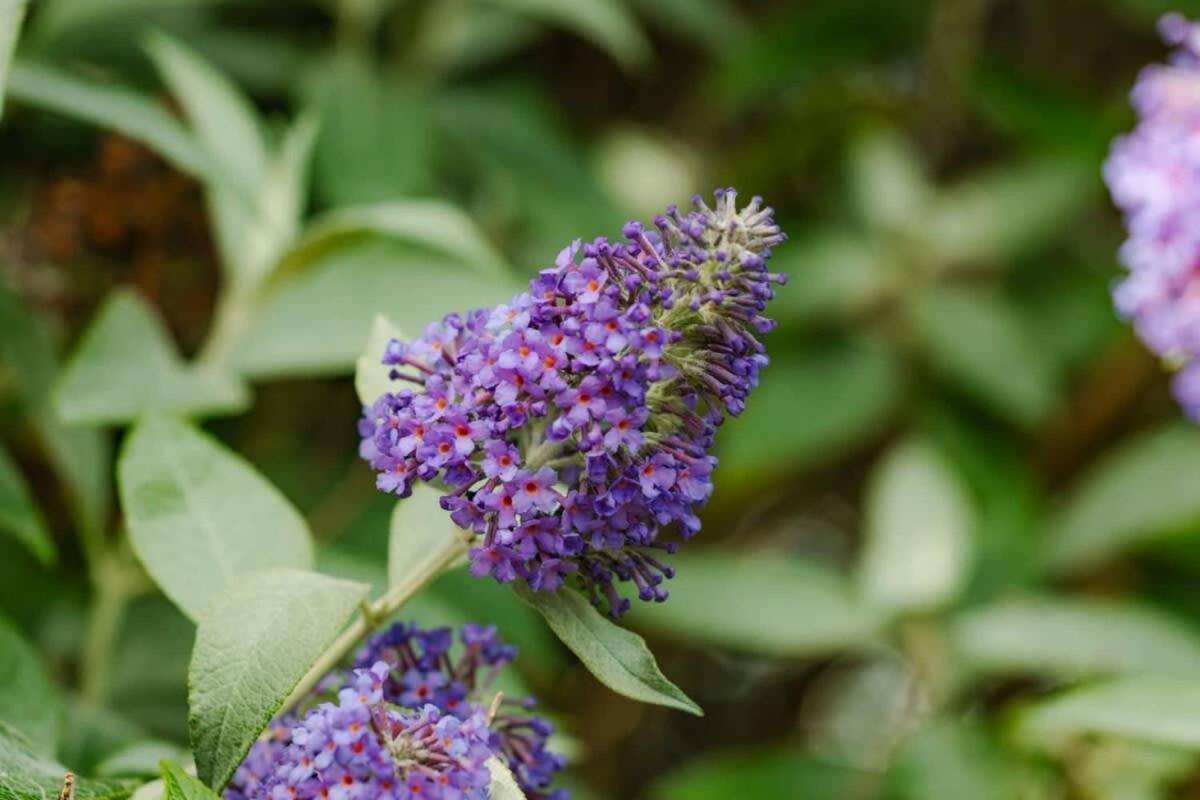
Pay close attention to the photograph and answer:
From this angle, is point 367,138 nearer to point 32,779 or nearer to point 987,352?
point 987,352

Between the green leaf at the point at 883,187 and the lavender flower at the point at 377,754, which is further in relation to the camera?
the green leaf at the point at 883,187

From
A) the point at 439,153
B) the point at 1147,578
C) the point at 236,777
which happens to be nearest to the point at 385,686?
the point at 236,777

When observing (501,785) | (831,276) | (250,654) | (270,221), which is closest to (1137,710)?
(501,785)

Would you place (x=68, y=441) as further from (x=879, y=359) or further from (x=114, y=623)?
(x=879, y=359)

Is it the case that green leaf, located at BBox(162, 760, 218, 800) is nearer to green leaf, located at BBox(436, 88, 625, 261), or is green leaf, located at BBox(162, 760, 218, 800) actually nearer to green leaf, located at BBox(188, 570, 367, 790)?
green leaf, located at BBox(188, 570, 367, 790)

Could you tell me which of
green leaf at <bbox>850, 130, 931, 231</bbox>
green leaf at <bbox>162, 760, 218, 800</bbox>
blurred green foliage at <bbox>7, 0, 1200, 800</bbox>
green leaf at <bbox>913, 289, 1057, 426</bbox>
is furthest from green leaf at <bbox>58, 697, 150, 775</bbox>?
green leaf at <bbox>850, 130, 931, 231</bbox>

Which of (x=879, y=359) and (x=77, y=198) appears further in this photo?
(x=879, y=359)

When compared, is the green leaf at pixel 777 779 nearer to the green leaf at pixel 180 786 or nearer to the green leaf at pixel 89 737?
the green leaf at pixel 89 737

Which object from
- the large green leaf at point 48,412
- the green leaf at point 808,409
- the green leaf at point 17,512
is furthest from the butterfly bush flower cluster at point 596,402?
the green leaf at point 808,409
